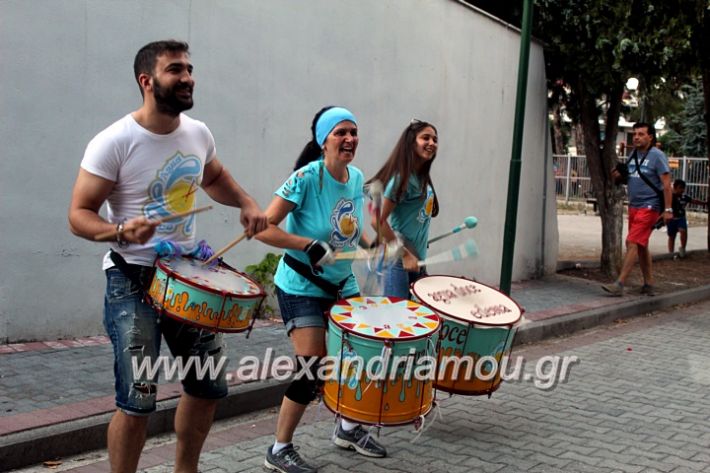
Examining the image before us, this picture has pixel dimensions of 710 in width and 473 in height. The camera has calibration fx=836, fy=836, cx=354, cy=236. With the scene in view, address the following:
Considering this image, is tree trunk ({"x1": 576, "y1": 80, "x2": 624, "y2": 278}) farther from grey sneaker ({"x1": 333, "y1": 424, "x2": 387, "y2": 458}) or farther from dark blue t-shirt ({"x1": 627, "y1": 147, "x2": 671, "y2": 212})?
grey sneaker ({"x1": 333, "y1": 424, "x2": 387, "y2": 458})

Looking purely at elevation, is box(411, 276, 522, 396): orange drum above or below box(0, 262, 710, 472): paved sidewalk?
above

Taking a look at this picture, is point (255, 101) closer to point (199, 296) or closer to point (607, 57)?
point (199, 296)

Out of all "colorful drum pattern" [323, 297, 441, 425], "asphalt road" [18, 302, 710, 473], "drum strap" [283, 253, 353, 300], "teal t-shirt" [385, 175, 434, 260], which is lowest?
"asphalt road" [18, 302, 710, 473]

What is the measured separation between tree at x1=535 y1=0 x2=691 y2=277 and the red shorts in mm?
1842

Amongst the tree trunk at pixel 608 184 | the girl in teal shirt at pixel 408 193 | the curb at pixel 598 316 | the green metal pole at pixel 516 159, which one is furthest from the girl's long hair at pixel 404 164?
the tree trunk at pixel 608 184

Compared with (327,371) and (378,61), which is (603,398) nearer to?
(327,371)

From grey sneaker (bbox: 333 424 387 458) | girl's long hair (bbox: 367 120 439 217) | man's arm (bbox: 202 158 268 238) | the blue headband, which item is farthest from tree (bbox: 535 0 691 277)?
man's arm (bbox: 202 158 268 238)

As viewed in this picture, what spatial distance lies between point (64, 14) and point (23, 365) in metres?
2.51

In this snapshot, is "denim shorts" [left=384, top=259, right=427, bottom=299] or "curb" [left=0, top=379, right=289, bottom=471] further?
"denim shorts" [left=384, top=259, right=427, bottom=299]

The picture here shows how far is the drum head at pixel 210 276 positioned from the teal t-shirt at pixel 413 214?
1.69m

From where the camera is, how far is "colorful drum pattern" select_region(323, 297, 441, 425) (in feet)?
12.7

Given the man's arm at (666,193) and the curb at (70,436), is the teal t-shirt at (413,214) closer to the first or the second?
the curb at (70,436)

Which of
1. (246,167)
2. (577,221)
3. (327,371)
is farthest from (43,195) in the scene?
(577,221)

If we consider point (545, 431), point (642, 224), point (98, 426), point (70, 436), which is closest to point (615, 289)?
point (642, 224)
